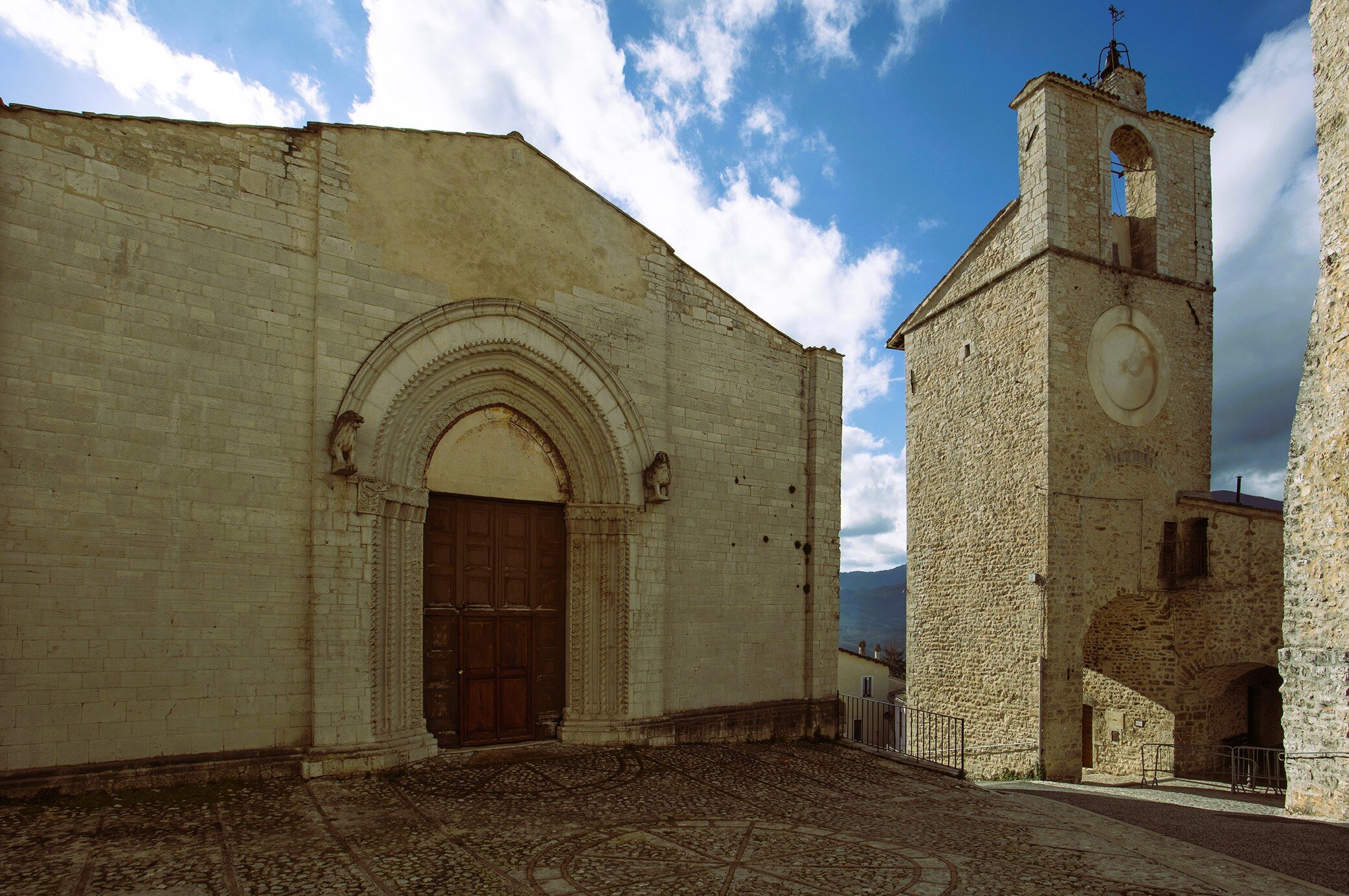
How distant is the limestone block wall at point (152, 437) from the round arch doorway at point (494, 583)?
1441mm

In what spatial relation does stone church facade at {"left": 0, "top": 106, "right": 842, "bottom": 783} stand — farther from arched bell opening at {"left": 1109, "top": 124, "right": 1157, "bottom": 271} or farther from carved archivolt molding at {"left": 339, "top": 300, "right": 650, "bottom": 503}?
arched bell opening at {"left": 1109, "top": 124, "right": 1157, "bottom": 271}

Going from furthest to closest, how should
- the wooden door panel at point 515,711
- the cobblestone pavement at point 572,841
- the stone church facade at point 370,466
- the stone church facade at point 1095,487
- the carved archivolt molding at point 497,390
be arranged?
1. the stone church facade at point 1095,487
2. the wooden door panel at point 515,711
3. the carved archivolt molding at point 497,390
4. the stone church facade at point 370,466
5. the cobblestone pavement at point 572,841

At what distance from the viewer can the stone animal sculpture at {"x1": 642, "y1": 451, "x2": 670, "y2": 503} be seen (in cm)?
944

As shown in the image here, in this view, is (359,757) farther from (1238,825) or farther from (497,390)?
(1238,825)

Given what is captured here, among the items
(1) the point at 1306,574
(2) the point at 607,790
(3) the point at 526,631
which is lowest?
(2) the point at 607,790

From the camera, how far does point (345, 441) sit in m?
7.39

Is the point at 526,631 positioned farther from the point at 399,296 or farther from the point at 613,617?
the point at 399,296

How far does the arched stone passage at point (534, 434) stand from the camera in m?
7.75

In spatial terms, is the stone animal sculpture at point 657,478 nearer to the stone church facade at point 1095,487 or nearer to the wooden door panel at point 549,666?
the wooden door panel at point 549,666

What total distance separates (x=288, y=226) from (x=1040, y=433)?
12.8 metres

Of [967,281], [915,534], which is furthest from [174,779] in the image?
[967,281]

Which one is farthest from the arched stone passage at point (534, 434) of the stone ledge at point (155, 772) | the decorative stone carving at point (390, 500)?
the stone ledge at point (155, 772)

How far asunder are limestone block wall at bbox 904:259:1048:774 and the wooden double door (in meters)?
9.41

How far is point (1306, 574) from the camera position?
9.15m
